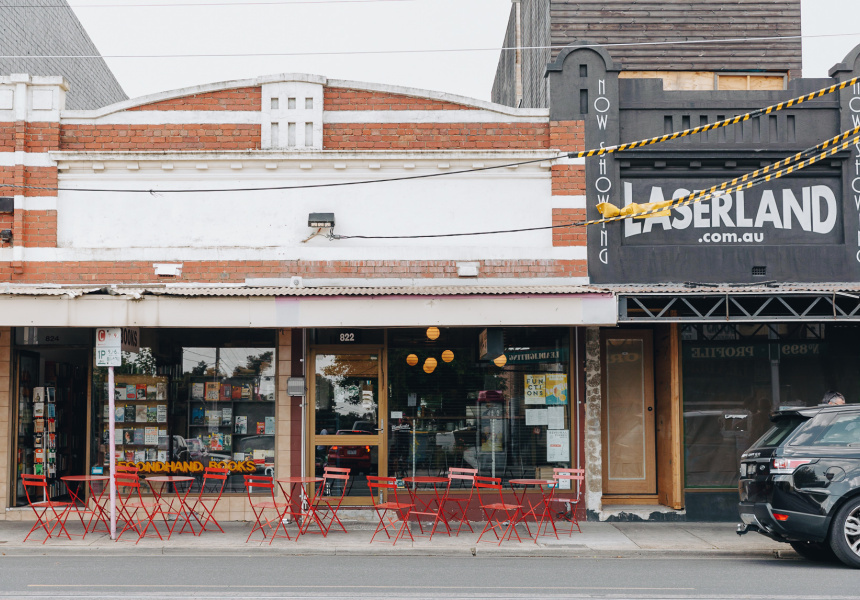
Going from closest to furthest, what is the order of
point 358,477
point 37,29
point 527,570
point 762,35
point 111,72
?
1. point 527,570
2. point 358,477
3. point 762,35
4. point 37,29
5. point 111,72

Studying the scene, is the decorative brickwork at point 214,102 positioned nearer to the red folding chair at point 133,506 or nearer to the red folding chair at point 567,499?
the red folding chair at point 133,506

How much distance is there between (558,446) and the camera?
13.4m

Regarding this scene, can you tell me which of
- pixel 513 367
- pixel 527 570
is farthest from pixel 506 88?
pixel 527 570

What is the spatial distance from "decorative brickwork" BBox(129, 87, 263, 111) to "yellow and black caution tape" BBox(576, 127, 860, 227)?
17.1 ft

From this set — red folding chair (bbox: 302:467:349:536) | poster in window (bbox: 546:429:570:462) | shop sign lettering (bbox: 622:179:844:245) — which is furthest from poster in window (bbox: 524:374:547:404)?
red folding chair (bbox: 302:467:349:536)

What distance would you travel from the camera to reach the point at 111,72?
2497 centimetres

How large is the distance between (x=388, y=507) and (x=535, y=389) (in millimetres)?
3308

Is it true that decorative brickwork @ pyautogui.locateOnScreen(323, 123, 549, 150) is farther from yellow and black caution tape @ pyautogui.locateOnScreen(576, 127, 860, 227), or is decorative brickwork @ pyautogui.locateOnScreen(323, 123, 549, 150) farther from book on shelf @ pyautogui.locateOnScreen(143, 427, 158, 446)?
book on shelf @ pyautogui.locateOnScreen(143, 427, 158, 446)

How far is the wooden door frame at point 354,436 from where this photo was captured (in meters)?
13.3

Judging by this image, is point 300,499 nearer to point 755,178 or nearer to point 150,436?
point 150,436

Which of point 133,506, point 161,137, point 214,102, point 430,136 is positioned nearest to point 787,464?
point 430,136

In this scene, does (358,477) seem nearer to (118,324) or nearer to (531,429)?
(531,429)

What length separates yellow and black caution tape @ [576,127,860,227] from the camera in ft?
43.8

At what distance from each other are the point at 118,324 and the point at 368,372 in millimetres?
3752
